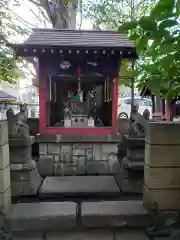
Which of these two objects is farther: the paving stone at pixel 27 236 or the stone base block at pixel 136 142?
the stone base block at pixel 136 142

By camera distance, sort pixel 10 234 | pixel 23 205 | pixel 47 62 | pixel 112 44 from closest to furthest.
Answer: pixel 10 234 → pixel 23 205 → pixel 112 44 → pixel 47 62

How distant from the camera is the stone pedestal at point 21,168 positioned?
4.32 meters

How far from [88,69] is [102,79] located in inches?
25.8

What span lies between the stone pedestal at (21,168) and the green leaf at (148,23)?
3.31m

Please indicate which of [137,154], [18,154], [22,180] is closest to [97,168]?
[137,154]

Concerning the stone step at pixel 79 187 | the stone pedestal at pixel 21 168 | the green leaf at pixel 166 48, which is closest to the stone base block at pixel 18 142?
the stone pedestal at pixel 21 168

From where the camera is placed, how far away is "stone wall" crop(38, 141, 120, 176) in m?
5.56

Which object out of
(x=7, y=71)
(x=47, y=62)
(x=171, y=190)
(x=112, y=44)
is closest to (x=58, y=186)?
(x=171, y=190)

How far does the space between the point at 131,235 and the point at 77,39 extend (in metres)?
4.27

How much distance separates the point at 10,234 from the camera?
9.95ft

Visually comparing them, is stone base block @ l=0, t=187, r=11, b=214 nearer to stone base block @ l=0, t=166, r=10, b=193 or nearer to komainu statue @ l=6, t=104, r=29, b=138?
stone base block @ l=0, t=166, r=10, b=193

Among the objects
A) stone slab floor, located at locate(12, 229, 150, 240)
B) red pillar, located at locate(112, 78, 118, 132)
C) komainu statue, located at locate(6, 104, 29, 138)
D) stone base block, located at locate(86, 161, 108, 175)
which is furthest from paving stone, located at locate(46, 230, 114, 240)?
red pillar, located at locate(112, 78, 118, 132)

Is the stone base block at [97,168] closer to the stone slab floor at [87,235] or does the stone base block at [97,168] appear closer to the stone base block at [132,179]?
the stone base block at [132,179]

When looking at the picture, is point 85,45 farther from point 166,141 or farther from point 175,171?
point 175,171
